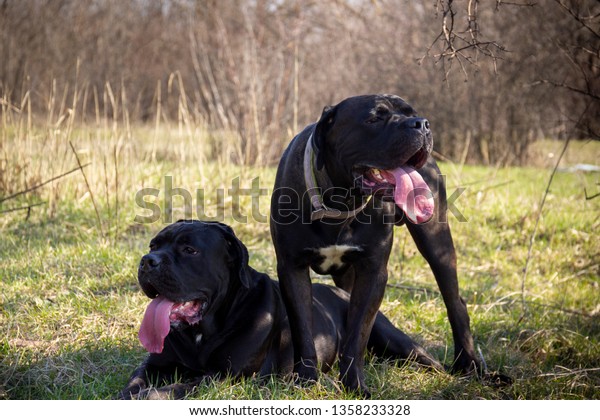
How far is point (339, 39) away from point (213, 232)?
1169cm

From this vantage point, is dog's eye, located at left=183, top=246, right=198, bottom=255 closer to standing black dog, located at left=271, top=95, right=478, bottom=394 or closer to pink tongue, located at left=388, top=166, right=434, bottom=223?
standing black dog, located at left=271, top=95, right=478, bottom=394

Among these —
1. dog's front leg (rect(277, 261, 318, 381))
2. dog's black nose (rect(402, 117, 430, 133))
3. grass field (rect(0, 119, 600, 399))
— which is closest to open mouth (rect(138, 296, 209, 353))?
grass field (rect(0, 119, 600, 399))

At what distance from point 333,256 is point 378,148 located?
2.19 feet

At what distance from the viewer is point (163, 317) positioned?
368cm

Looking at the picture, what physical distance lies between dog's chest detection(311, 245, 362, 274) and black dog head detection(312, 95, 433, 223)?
1.11ft

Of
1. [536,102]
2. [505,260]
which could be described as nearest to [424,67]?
[536,102]

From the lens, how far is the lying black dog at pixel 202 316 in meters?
3.70

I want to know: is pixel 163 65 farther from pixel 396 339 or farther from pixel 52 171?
pixel 396 339

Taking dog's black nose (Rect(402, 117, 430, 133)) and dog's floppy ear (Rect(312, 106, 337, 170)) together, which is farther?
dog's floppy ear (Rect(312, 106, 337, 170))

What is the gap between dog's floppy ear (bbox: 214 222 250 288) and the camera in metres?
3.94

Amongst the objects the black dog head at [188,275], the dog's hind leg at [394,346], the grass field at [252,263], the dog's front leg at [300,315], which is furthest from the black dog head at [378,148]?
the grass field at [252,263]

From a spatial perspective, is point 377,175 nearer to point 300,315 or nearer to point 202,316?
point 300,315
